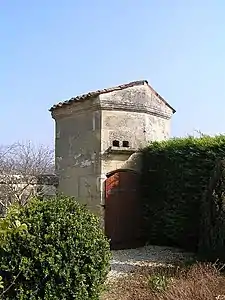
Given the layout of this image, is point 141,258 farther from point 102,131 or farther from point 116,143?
point 102,131

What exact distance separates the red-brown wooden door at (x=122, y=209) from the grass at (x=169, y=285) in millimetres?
3174

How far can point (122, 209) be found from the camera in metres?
11.7

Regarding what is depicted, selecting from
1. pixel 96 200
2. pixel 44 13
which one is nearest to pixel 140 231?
pixel 96 200

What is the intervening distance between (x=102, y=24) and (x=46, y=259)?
15.3 ft

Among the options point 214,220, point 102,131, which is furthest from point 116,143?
point 214,220

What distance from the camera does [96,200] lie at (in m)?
11.5

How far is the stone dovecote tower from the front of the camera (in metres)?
11.5

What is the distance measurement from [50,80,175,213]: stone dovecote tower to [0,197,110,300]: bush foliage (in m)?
5.72

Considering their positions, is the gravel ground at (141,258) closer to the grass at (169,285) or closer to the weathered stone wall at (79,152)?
the grass at (169,285)

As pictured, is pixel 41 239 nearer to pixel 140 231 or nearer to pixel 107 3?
pixel 107 3

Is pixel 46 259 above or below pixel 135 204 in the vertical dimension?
below

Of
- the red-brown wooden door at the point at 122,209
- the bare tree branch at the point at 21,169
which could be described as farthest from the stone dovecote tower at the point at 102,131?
the bare tree branch at the point at 21,169

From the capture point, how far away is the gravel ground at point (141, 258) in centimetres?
853

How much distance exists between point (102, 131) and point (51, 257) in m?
6.29
